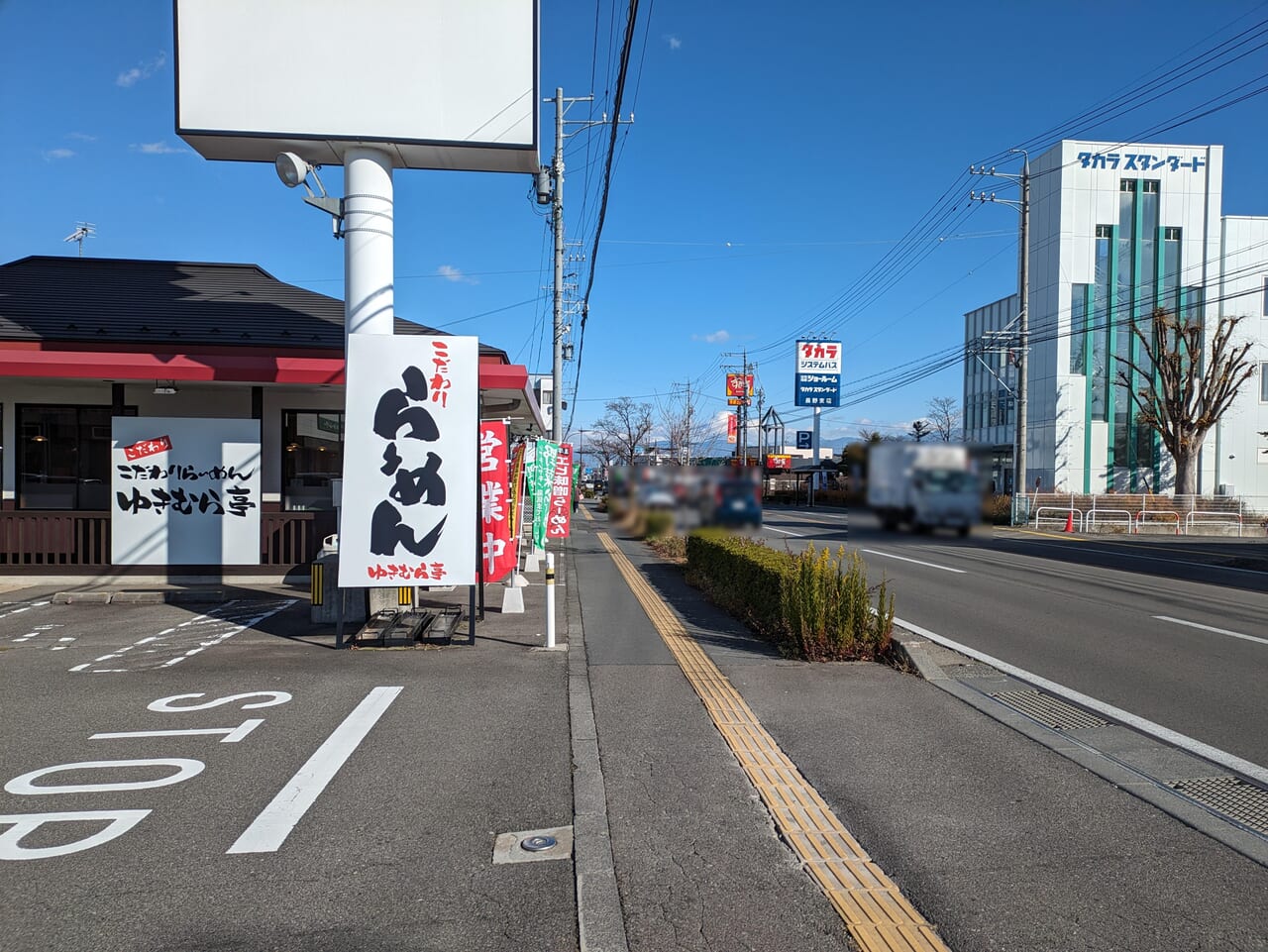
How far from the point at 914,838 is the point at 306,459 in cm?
1211

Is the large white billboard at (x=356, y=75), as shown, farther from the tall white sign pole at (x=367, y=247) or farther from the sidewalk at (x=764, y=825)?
the sidewalk at (x=764, y=825)

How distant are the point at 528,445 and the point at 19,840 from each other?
38.4ft

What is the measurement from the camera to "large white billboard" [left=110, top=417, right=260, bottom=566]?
11789 millimetres

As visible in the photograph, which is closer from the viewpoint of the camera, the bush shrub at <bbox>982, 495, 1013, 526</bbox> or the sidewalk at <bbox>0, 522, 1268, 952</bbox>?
the bush shrub at <bbox>982, 495, 1013, 526</bbox>

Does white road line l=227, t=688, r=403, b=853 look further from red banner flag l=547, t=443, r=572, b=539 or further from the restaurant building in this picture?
red banner flag l=547, t=443, r=572, b=539

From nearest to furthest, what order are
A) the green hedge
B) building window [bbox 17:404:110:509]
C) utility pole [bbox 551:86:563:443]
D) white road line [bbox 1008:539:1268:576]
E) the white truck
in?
1. the white truck
2. the green hedge
3. building window [bbox 17:404:110:509]
4. white road line [bbox 1008:539:1268:576]
5. utility pole [bbox 551:86:563:443]

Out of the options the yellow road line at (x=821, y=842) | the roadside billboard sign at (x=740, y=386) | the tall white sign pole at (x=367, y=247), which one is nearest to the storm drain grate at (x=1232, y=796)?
the yellow road line at (x=821, y=842)

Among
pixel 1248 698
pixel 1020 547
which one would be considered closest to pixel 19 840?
pixel 1248 698

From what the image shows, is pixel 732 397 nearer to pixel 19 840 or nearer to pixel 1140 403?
pixel 19 840

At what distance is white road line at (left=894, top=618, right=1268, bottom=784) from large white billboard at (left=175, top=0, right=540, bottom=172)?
26.7ft

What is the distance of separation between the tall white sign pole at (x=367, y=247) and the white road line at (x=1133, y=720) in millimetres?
7577

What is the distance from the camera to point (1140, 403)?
121 ft

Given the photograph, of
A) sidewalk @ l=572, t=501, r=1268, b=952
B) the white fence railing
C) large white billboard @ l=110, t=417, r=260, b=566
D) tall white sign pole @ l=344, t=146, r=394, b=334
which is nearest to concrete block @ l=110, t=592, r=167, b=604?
large white billboard @ l=110, t=417, r=260, b=566

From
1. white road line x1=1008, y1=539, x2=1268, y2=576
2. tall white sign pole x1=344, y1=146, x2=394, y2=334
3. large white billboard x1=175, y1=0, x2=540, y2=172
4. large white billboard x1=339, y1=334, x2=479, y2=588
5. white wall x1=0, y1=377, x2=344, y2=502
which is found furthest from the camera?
white road line x1=1008, y1=539, x2=1268, y2=576
